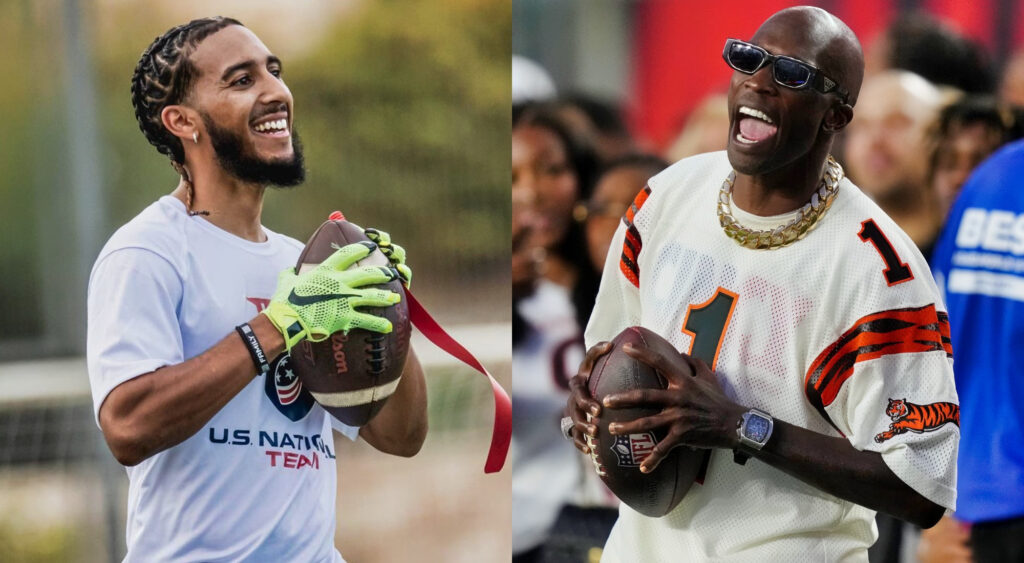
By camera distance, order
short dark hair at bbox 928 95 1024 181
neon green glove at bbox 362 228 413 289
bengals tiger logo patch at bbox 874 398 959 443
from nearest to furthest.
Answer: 1. bengals tiger logo patch at bbox 874 398 959 443
2. neon green glove at bbox 362 228 413 289
3. short dark hair at bbox 928 95 1024 181

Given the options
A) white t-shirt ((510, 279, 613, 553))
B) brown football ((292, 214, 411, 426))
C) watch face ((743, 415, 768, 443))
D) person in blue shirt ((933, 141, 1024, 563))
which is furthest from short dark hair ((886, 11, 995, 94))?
brown football ((292, 214, 411, 426))

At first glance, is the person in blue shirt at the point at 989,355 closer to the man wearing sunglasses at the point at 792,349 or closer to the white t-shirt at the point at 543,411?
the white t-shirt at the point at 543,411

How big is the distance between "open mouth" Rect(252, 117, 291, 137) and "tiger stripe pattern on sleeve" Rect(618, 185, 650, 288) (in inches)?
29.0

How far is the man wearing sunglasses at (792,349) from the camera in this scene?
2391mm

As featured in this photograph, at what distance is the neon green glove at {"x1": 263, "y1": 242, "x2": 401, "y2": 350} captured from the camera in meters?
2.43

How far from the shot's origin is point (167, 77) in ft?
8.70

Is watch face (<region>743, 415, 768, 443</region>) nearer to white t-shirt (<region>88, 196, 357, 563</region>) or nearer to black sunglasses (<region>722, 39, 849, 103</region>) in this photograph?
black sunglasses (<region>722, 39, 849, 103</region>)

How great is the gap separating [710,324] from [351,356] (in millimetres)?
697

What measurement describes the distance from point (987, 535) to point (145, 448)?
258cm

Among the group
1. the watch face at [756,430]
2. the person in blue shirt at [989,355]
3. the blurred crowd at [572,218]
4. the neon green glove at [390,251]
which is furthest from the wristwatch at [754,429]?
the blurred crowd at [572,218]

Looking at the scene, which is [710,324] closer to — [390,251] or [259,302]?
[390,251]

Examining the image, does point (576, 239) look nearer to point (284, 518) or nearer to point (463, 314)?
point (463, 314)

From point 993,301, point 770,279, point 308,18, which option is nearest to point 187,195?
point 308,18

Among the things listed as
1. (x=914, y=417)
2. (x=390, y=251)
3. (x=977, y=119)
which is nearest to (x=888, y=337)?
(x=914, y=417)
